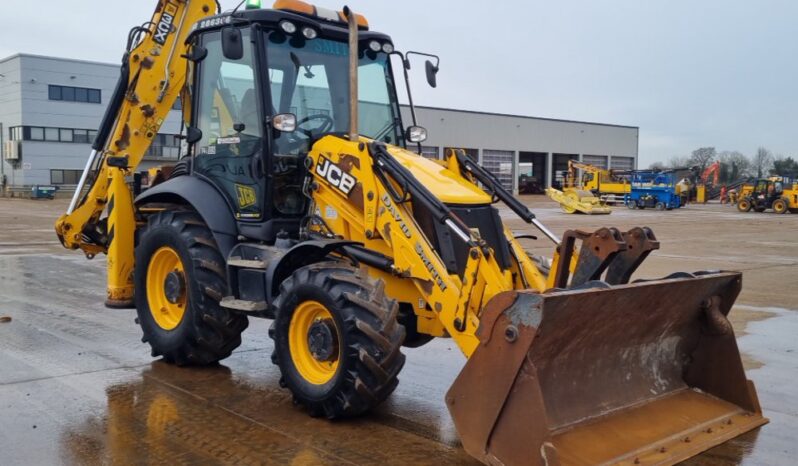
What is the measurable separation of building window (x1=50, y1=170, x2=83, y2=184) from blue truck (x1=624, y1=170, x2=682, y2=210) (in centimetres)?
3780

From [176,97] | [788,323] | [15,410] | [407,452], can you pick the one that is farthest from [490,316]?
[788,323]

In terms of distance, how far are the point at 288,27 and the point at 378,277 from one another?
2352mm

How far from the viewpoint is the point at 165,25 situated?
8289 mm

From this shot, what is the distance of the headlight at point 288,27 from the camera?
20.8 feet

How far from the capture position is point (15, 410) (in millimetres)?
5594

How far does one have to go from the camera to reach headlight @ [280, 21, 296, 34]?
633 cm

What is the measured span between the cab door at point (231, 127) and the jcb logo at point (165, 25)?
1565mm

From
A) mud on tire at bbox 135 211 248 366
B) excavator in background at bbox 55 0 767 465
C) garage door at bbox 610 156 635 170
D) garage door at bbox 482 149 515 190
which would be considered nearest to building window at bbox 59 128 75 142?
garage door at bbox 482 149 515 190

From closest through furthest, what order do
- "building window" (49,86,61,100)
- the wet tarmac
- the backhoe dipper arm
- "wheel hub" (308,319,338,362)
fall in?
the wet tarmac, "wheel hub" (308,319,338,362), the backhoe dipper arm, "building window" (49,86,61,100)

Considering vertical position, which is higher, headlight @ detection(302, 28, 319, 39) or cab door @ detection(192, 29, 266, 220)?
headlight @ detection(302, 28, 319, 39)

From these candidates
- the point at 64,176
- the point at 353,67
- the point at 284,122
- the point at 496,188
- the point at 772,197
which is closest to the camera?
the point at 353,67

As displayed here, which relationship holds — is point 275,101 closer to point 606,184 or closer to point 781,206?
point 781,206

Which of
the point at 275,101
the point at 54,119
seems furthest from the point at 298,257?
the point at 54,119

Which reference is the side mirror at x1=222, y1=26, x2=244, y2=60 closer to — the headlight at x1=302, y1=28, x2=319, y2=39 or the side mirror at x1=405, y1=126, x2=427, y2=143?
the headlight at x1=302, y1=28, x2=319, y2=39
